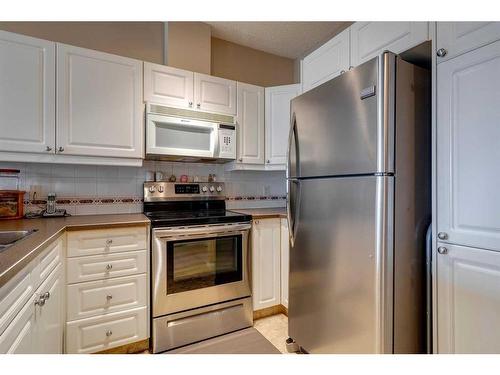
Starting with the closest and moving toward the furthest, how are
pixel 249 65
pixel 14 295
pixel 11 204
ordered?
pixel 14 295, pixel 11 204, pixel 249 65

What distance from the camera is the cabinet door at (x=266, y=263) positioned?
216 centimetres

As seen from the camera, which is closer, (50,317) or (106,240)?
(50,317)

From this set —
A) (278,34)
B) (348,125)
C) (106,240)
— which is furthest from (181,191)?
(278,34)

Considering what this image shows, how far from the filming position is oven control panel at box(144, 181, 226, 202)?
228 centimetres

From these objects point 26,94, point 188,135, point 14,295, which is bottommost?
point 14,295

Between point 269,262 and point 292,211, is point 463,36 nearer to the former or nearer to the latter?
point 292,211

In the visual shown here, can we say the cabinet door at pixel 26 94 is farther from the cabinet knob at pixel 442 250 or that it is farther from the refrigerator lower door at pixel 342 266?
the cabinet knob at pixel 442 250

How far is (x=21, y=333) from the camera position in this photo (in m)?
0.89

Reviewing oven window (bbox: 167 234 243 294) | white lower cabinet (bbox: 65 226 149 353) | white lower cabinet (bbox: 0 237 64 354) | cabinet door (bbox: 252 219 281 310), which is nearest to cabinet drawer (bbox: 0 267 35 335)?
white lower cabinet (bbox: 0 237 64 354)

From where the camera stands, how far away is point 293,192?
5.77 feet

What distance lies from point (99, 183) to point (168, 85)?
96cm

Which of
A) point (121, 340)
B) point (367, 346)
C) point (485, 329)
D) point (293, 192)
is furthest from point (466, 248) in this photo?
point (121, 340)

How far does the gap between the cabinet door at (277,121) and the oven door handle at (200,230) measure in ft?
2.56

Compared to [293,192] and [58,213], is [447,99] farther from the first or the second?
[58,213]
